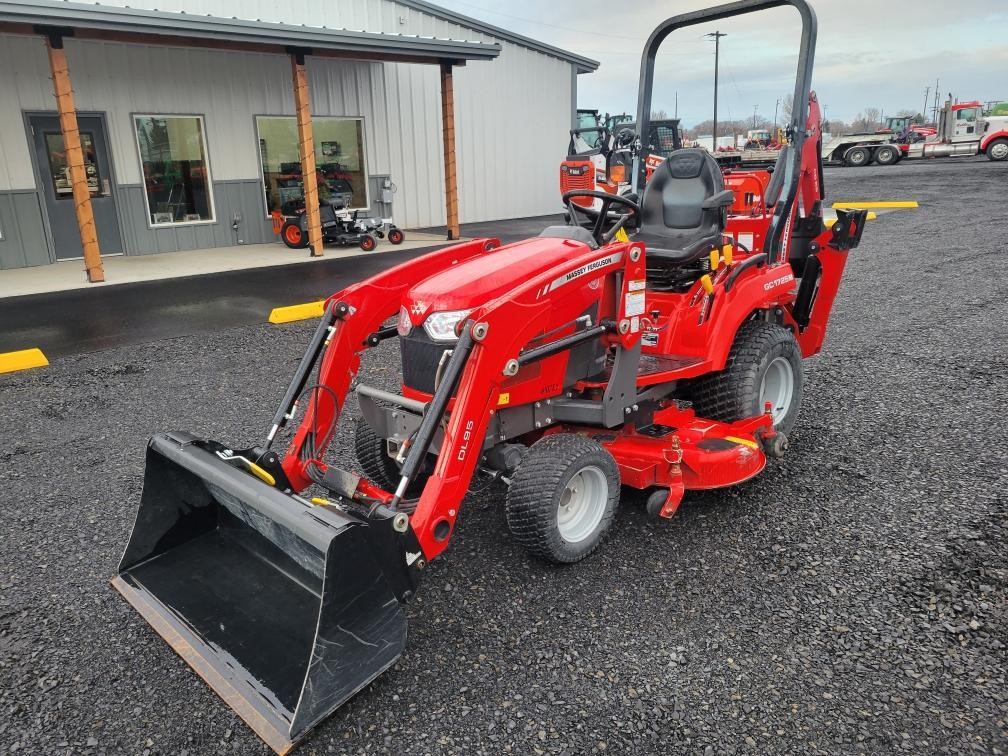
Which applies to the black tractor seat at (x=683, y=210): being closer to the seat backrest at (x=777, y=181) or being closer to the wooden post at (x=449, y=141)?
the seat backrest at (x=777, y=181)

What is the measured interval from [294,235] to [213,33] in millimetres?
3770

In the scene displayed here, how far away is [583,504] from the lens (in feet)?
11.2

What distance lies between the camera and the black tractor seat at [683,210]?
4262 millimetres

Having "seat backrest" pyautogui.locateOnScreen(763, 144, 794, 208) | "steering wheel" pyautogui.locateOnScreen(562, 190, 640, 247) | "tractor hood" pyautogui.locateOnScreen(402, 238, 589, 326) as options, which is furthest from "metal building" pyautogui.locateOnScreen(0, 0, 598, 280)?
"seat backrest" pyautogui.locateOnScreen(763, 144, 794, 208)

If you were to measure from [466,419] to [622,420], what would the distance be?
1.01 metres

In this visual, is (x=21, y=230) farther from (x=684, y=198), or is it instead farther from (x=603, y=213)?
(x=684, y=198)

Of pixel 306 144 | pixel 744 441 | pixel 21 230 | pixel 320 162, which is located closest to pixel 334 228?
pixel 306 144

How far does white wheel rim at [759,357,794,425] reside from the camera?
4.51 m

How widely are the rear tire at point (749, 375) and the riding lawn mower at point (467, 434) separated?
0.5 inches

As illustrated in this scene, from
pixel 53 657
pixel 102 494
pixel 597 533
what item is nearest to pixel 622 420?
pixel 597 533

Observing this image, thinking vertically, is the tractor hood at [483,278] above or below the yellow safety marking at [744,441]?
above

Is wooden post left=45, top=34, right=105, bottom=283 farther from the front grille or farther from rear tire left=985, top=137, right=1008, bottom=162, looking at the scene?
rear tire left=985, top=137, right=1008, bottom=162

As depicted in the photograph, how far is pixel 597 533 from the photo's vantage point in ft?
11.0

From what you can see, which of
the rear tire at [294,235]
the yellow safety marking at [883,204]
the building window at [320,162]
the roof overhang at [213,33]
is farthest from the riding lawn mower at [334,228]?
the yellow safety marking at [883,204]
